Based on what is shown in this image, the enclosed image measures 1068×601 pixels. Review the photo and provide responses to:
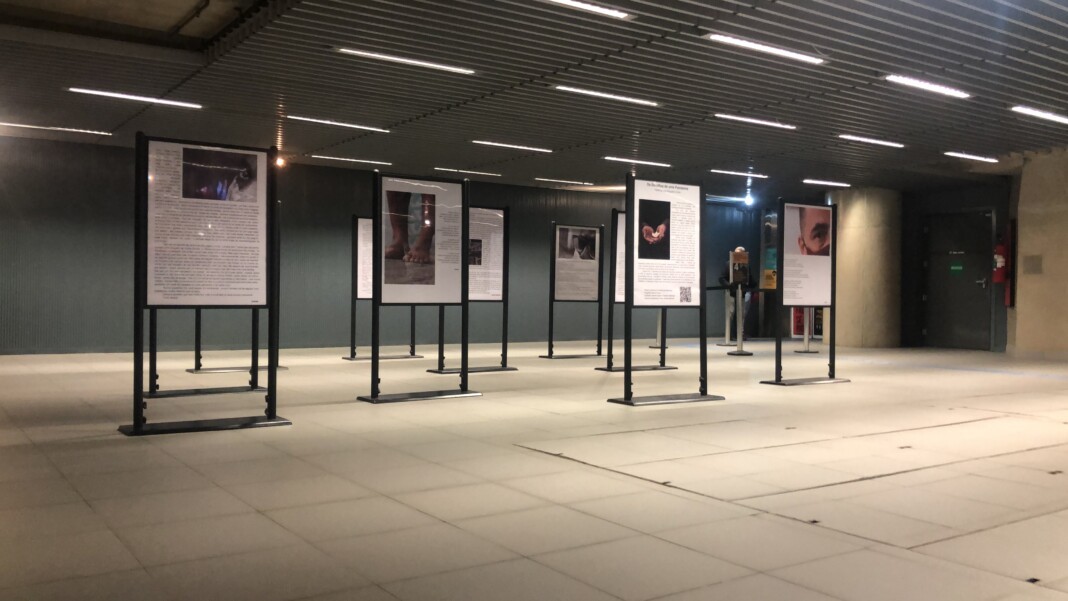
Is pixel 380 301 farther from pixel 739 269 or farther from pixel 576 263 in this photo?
pixel 739 269

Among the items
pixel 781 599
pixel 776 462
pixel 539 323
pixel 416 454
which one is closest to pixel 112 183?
pixel 539 323

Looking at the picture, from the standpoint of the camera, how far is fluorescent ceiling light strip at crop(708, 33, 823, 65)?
8248 mm

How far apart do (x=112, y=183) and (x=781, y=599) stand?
15081 millimetres

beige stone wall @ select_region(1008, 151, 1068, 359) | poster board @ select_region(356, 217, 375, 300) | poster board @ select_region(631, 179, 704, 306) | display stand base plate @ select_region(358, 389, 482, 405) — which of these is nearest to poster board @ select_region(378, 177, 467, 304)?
display stand base plate @ select_region(358, 389, 482, 405)

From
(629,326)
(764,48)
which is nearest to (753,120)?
(764,48)

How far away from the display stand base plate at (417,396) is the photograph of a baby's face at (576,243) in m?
5.60

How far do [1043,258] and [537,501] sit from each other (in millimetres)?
14488

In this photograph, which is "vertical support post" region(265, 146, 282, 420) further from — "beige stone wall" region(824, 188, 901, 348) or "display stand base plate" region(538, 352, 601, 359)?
"beige stone wall" region(824, 188, 901, 348)

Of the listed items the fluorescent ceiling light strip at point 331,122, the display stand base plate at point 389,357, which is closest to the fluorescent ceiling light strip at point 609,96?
Answer: the fluorescent ceiling light strip at point 331,122

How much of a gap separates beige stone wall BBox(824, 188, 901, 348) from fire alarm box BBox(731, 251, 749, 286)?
3420mm

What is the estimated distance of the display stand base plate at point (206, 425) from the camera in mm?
6895

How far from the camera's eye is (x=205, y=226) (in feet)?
22.7

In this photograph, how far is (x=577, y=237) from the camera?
15.0 metres

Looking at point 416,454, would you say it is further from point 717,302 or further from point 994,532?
point 717,302
